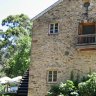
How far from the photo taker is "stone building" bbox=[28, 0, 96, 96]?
28875 millimetres

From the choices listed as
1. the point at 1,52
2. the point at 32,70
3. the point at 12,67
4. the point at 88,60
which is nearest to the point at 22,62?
the point at 12,67

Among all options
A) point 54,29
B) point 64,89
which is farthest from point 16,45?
point 64,89

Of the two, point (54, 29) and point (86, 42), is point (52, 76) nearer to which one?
point (86, 42)

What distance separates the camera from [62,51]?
97.6 ft

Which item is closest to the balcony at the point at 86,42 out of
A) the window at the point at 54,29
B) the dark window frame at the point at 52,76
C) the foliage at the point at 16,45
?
the window at the point at 54,29

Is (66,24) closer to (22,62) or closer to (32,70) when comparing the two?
(32,70)

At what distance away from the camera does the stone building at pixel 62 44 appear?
28.9 meters

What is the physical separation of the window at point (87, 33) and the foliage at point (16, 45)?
1839 centimetres

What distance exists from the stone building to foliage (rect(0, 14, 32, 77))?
648 inches

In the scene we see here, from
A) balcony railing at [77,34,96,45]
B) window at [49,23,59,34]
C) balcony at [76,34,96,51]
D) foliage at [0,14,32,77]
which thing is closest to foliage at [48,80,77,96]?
balcony at [76,34,96,51]

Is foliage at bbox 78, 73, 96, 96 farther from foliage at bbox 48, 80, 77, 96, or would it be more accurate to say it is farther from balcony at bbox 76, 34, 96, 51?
balcony at bbox 76, 34, 96, 51

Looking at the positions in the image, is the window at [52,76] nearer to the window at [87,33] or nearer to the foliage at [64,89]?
the foliage at [64,89]

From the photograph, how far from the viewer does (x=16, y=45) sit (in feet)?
168

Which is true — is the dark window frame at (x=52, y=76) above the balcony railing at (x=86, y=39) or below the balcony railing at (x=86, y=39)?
below
